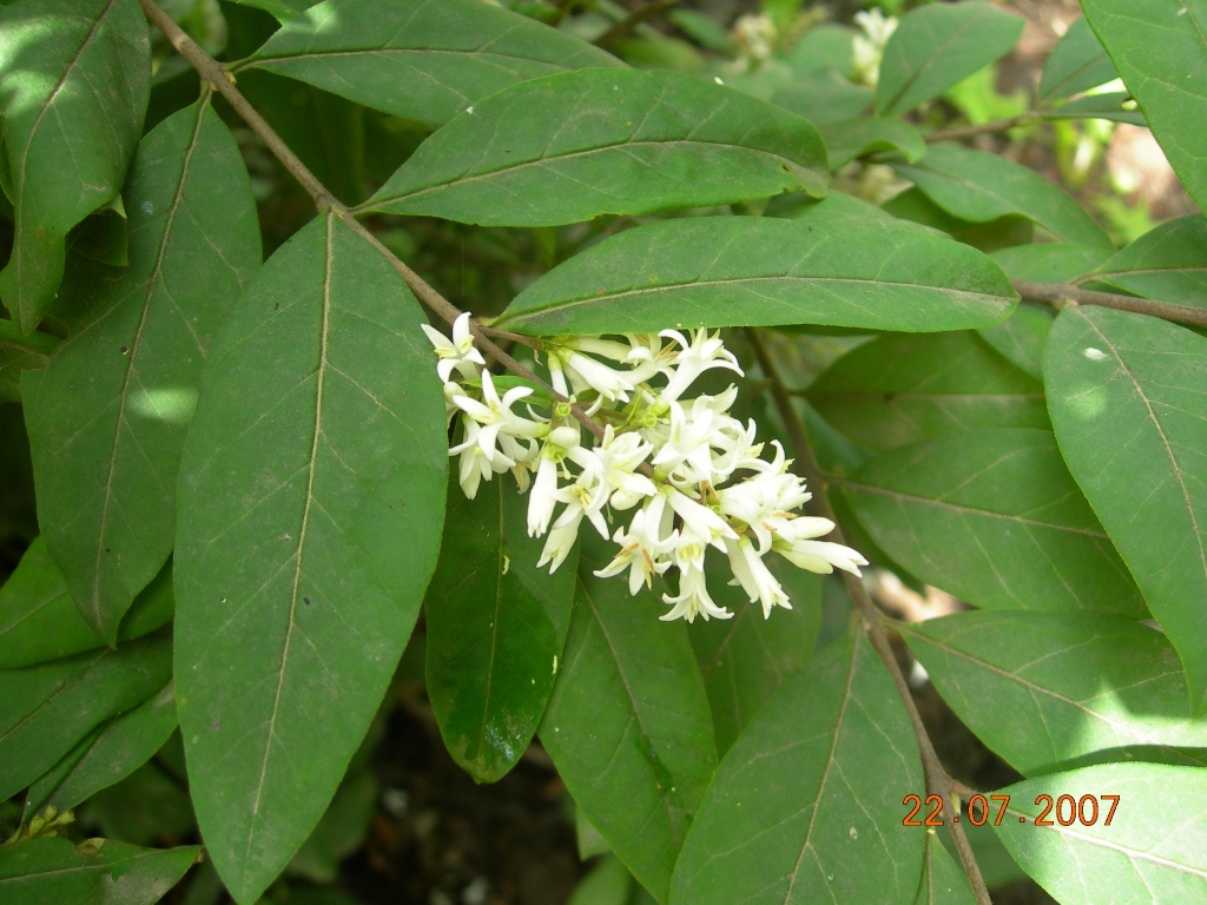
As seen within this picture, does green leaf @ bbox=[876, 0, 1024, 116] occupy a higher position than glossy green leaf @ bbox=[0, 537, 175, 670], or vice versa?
green leaf @ bbox=[876, 0, 1024, 116]

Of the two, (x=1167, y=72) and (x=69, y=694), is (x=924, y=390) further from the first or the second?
(x=69, y=694)

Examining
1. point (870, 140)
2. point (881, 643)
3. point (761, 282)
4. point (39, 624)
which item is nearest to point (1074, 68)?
point (870, 140)

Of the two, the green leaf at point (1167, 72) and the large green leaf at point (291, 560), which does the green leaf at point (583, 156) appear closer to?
the large green leaf at point (291, 560)

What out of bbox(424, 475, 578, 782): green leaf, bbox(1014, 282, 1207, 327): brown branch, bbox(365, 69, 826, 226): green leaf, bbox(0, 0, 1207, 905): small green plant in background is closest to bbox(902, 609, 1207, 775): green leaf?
bbox(0, 0, 1207, 905): small green plant in background

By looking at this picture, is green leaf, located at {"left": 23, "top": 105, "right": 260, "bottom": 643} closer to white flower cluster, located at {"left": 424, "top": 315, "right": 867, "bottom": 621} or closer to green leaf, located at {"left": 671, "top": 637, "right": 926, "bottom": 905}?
white flower cluster, located at {"left": 424, "top": 315, "right": 867, "bottom": 621}

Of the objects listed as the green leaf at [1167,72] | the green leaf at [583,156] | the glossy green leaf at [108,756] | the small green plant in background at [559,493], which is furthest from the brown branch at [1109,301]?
the glossy green leaf at [108,756]

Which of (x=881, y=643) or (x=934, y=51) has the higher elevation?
(x=934, y=51)
